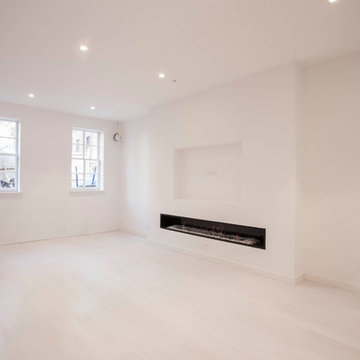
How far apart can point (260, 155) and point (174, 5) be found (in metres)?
2.19

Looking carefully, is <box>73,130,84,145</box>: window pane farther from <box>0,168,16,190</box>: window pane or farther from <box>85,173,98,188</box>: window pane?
<box>0,168,16,190</box>: window pane

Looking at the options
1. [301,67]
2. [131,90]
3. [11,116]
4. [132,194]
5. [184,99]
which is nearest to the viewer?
[301,67]

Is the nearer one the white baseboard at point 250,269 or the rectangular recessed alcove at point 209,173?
the white baseboard at point 250,269

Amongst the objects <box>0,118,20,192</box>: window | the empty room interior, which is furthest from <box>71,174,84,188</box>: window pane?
<box>0,118,20,192</box>: window

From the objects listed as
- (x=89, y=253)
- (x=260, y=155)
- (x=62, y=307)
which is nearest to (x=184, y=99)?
(x=260, y=155)

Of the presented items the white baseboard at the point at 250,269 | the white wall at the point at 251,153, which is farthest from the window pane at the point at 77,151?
the white baseboard at the point at 250,269

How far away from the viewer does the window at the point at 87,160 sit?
6.41 metres

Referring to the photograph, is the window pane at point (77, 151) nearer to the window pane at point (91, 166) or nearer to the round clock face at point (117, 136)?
the window pane at point (91, 166)

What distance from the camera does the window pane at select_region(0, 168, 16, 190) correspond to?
5469mm

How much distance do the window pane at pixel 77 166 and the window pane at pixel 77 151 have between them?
0.12 m

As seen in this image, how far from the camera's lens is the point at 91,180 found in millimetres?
6723

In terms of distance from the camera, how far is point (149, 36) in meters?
2.86

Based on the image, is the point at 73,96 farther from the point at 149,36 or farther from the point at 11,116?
the point at 149,36

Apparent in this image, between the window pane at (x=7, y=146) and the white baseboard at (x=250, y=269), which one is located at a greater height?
the window pane at (x=7, y=146)
